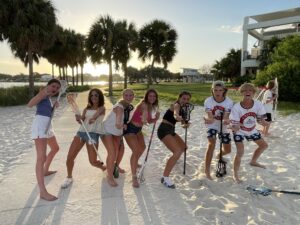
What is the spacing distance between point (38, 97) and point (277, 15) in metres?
48.7

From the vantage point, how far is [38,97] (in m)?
4.19

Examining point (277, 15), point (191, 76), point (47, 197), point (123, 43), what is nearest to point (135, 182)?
point (47, 197)

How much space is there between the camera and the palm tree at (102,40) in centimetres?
2888

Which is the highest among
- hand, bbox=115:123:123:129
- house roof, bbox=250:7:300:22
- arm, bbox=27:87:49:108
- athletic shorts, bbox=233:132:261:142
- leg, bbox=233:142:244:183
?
house roof, bbox=250:7:300:22

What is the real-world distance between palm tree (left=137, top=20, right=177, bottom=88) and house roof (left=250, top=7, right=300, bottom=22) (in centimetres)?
1736

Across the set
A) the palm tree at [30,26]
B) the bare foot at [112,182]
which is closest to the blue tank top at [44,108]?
the bare foot at [112,182]

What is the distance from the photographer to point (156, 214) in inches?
153

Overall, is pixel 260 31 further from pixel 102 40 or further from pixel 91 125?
pixel 91 125


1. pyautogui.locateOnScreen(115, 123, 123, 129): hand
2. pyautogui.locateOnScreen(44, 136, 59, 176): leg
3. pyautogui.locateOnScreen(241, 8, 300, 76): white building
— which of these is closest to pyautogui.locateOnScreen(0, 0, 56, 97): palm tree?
pyautogui.locateOnScreen(44, 136, 59, 176): leg

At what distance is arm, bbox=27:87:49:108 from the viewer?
4175 mm

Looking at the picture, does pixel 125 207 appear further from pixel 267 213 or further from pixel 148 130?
pixel 148 130

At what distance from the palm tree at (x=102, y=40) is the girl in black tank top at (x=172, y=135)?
24335mm

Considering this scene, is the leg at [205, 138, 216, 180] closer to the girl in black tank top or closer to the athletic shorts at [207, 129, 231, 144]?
the athletic shorts at [207, 129, 231, 144]

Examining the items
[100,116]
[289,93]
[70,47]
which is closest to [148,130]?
[100,116]
